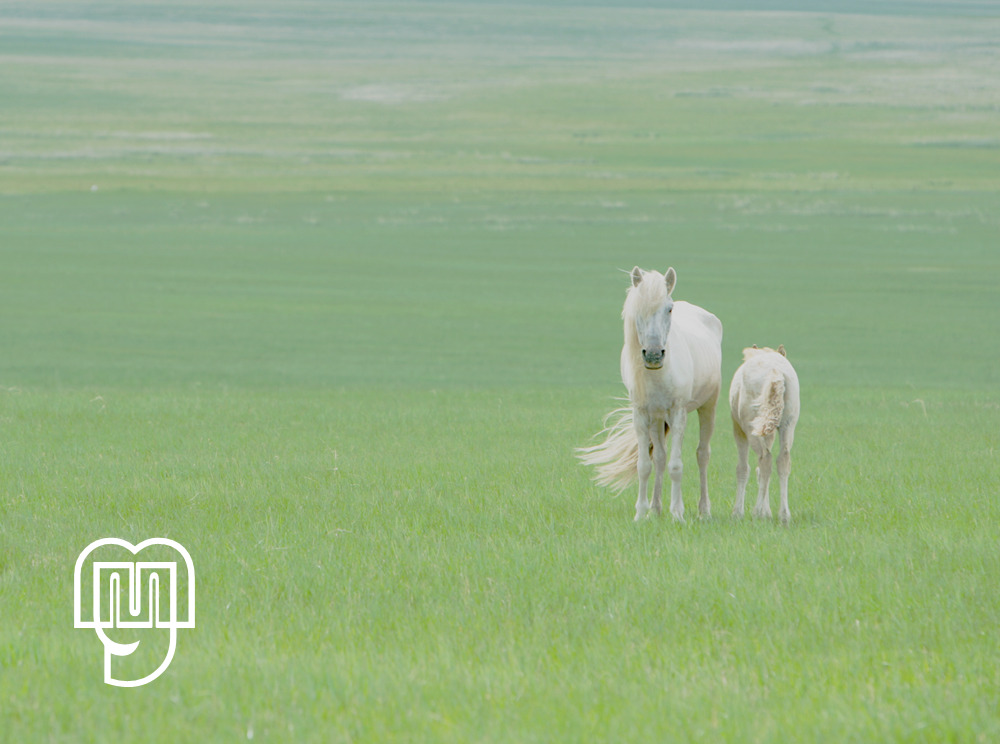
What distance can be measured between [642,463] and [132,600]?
4619 mm

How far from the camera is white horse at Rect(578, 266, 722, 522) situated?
32.3 feet

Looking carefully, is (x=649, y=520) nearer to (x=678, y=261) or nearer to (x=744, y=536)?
(x=744, y=536)

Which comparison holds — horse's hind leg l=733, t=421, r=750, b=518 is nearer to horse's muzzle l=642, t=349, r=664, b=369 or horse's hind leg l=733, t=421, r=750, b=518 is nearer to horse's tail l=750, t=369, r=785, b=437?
horse's tail l=750, t=369, r=785, b=437

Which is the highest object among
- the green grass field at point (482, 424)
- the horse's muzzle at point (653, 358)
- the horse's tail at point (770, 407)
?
the horse's muzzle at point (653, 358)

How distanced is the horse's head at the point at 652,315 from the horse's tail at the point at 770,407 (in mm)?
861

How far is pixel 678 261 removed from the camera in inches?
2040

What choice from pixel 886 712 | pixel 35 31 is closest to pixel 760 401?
pixel 886 712

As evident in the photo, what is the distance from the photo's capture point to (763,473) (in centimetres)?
1063

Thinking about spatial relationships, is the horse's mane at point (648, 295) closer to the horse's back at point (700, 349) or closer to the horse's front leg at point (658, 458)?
the horse's back at point (700, 349)

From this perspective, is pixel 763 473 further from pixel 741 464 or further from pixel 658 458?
pixel 658 458

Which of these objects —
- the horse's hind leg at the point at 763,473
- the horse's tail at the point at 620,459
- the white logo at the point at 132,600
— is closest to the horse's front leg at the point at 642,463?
the horse's tail at the point at 620,459

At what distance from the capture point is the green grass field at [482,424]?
6.20m

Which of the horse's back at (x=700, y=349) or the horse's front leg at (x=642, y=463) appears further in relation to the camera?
the horse's back at (x=700, y=349)

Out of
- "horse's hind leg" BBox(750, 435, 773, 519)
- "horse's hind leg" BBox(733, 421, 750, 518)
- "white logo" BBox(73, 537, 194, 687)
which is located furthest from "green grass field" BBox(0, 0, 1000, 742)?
"horse's hind leg" BBox(733, 421, 750, 518)
